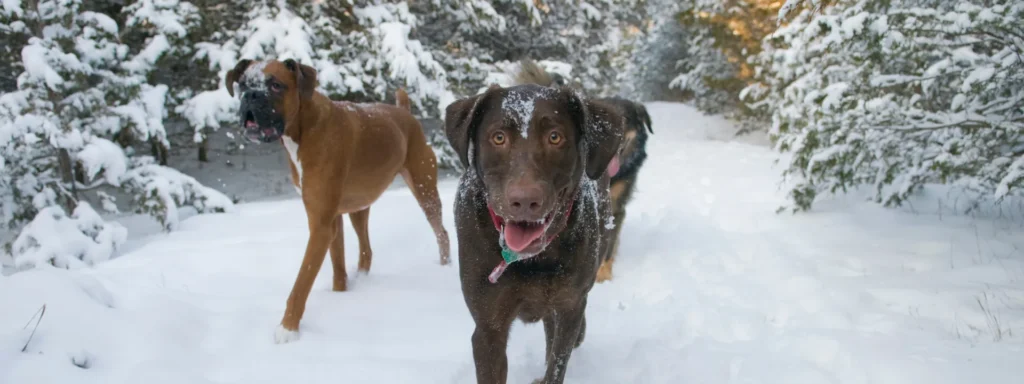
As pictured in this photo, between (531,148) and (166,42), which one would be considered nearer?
(531,148)

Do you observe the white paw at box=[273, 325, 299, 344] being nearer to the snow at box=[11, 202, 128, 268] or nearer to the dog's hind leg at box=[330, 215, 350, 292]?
the dog's hind leg at box=[330, 215, 350, 292]

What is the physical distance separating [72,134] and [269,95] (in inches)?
205

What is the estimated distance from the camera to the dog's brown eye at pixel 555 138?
2.34 m

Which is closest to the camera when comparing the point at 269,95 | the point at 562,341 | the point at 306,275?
the point at 562,341

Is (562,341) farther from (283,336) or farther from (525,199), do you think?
(283,336)

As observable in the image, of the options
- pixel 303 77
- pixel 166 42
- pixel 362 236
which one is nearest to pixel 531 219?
pixel 303 77

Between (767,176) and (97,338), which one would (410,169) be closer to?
(97,338)

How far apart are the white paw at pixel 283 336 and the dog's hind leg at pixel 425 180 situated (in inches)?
71.4

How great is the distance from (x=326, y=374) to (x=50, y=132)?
237 inches

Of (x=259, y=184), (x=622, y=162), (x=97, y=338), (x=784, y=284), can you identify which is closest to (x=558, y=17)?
(x=259, y=184)

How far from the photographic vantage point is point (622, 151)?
5285 millimetres

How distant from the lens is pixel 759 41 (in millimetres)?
15555

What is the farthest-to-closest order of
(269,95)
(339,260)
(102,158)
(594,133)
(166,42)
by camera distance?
(166,42) → (102,158) → (339,260) → (269,95) → (594,133)

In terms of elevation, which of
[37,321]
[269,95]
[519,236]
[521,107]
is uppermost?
[521,107]
